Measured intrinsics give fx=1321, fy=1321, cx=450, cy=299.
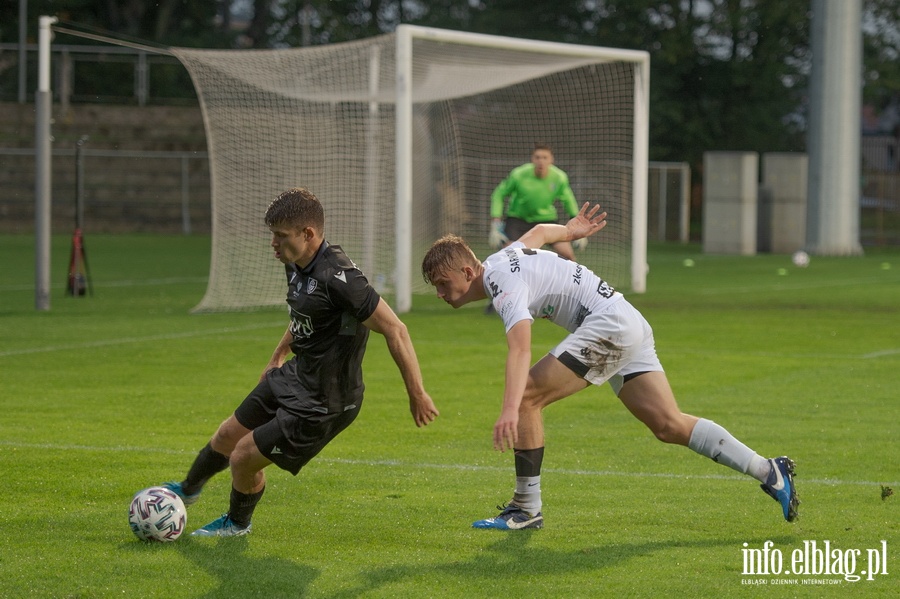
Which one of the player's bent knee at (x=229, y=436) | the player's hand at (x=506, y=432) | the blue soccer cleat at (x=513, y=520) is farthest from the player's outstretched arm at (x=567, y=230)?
the player's bent knee at (x=229, y=436)

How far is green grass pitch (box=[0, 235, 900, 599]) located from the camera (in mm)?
5180

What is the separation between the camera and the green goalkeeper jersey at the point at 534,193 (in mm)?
15812

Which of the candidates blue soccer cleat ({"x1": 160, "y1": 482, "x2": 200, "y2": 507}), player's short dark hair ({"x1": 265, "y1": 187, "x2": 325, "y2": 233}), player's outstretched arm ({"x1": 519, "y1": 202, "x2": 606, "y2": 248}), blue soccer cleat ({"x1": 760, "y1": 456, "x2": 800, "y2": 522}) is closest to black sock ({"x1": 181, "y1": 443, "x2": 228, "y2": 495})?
blue soccer cleat ({"x1": 160, "y1": 482, "x2": 200, "y2": 507})

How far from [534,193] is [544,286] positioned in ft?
33.2

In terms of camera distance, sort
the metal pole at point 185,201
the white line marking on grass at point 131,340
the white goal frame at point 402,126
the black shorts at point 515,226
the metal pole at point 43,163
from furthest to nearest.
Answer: the metal pole at point 185,201
the black shorts at point 515,226
the white goal frame at point 402,126
the metal pole at point 43,163
the white line marking on grass at point 131,340

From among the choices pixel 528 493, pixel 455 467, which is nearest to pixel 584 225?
pixel 528 493

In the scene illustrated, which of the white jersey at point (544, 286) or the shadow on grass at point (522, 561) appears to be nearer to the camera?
the shadow on grass at point (522, 561)

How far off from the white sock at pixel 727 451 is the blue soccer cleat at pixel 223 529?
2.04m

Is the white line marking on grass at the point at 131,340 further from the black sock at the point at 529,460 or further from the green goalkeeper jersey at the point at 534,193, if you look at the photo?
the black sock at the point at 529,460

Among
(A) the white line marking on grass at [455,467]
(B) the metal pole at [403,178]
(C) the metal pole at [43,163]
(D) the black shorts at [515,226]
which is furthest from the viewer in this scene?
(B) the metal pole at [403,178]

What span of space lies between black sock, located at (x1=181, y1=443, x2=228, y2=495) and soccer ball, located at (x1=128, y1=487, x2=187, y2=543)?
21 cm

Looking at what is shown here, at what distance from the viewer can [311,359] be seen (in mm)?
5492

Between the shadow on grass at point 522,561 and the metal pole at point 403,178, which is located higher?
the metal pole at point 403,178

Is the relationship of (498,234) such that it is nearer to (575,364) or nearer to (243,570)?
(575,364)
